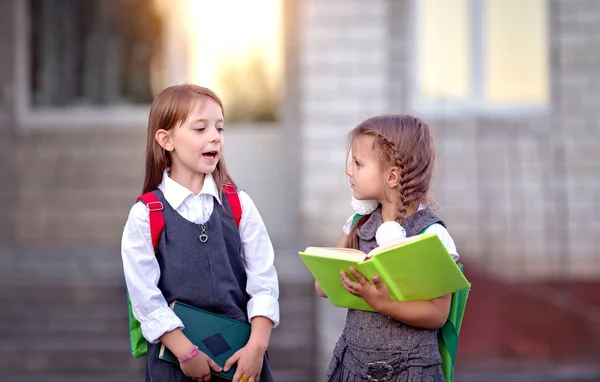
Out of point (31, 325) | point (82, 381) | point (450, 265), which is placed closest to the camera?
point (450, 265)

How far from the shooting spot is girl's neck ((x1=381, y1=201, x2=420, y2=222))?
114 inches

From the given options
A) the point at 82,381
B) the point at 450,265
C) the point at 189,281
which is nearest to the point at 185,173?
the point at 189,281

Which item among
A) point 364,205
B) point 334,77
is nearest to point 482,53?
point 334,77

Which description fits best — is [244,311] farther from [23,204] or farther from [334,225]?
[23,204]

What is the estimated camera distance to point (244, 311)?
299cm

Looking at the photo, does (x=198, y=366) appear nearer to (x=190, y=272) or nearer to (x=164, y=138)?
(x=190, y=272)

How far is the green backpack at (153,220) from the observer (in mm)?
2863

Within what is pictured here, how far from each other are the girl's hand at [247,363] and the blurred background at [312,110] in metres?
4.60

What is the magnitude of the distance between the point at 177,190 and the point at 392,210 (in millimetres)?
684

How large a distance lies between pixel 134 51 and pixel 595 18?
14.3 feet

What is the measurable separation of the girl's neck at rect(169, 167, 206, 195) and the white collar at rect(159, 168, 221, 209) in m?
0.02

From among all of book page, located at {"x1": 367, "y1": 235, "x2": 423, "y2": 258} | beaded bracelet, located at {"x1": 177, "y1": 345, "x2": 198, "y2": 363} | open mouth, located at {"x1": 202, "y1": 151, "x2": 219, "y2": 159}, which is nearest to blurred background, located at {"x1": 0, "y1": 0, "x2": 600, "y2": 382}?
open mouth, located at {"x1": 202, "y1": 151, "x2": 219, "y2": 159}

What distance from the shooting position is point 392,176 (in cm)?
287

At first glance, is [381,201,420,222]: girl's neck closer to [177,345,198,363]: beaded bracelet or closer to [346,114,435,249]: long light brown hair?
[346,114,435,249]: long light brown hair
